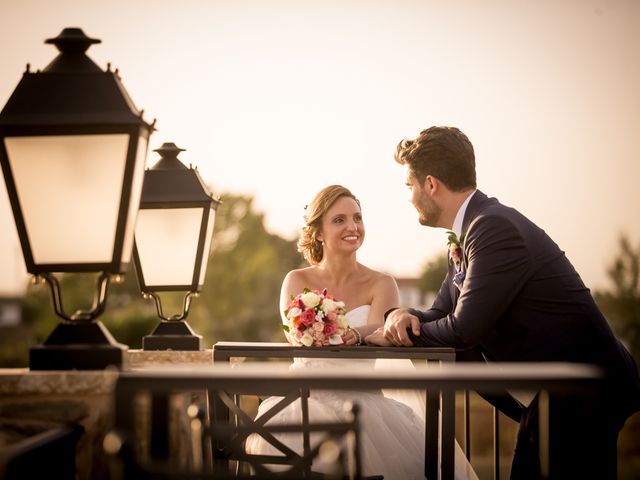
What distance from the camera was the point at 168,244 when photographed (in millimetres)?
6598

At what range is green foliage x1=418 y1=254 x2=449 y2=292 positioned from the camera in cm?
8394

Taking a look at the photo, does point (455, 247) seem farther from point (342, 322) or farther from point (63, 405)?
point (63, 405)

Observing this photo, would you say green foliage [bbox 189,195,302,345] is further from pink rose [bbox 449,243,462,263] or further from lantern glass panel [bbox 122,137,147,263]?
lantern glass panel [bbox 122,137,147,263]

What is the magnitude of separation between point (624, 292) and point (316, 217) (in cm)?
4714

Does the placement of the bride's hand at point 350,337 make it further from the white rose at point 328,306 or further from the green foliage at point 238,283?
the green foliage at point 238,283

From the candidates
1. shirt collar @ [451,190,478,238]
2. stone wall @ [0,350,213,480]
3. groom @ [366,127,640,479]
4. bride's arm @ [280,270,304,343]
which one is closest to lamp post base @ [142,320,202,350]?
bride's arm @ [280,270,304,343]

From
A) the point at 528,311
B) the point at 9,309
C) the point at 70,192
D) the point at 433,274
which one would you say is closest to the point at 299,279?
the point at 528,311

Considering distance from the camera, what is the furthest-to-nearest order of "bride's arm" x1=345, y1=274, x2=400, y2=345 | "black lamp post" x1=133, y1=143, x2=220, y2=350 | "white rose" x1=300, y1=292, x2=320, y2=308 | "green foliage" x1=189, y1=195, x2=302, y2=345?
"green foliage" x1=189, y1=195, x2=302, y2=345 < "bride's arm" x1=345, y1=274, x2=400, y2=345 < "black lamp post" x1=133, y1=143, x2=220, y2=350 < "white rose" x1=300, y1=292, x2=320, y2=308

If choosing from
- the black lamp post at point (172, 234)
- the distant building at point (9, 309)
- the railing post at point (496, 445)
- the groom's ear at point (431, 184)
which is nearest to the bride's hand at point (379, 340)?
the railing post at point (496, 445)

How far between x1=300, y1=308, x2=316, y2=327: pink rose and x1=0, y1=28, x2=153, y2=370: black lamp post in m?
2.01

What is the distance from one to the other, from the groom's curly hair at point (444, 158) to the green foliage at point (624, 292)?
4793 centimetres

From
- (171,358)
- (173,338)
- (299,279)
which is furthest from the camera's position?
(299,279)

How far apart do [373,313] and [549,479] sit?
491 cm

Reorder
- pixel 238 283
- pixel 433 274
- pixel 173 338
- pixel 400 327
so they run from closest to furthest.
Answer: pixel 400 327, pixel 173 338, pixel 238 283, pixel 433 274
